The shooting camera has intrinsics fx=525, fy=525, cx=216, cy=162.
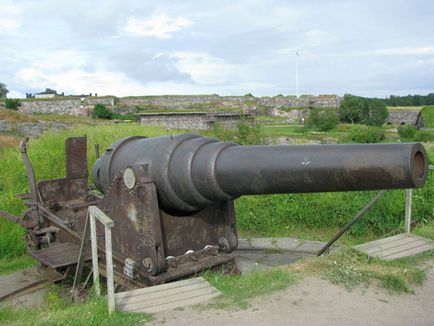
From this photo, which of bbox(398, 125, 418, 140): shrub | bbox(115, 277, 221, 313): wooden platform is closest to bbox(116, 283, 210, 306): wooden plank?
bbox(115, 277, 221, 313): wooden platform

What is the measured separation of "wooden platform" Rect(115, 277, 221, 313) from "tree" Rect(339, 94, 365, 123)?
122 feet

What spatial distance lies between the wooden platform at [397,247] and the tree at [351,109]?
116 feet

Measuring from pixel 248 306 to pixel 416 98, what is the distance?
72.6 metres

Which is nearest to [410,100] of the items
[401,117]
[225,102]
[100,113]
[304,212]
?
[401,117]

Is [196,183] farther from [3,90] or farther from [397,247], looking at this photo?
[3,90]

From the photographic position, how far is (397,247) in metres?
4.87

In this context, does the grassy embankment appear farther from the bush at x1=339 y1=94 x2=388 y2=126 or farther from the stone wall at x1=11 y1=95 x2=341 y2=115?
the bush at x1=339 y1=94 x2=388 y2=126

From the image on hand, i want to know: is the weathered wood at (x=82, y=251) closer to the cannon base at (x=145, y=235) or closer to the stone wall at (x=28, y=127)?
the cannon base at (x=145, y=235)

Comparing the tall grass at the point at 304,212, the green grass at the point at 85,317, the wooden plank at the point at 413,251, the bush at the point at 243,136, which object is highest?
the bush at the point at 243,136

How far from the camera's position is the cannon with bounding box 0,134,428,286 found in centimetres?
313

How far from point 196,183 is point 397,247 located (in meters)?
2.16

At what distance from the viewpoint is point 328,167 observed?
326cm

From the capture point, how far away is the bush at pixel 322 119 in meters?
34.7

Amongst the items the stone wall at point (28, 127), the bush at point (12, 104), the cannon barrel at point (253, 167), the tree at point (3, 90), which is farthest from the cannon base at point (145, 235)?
the tree at point (3, 90)
